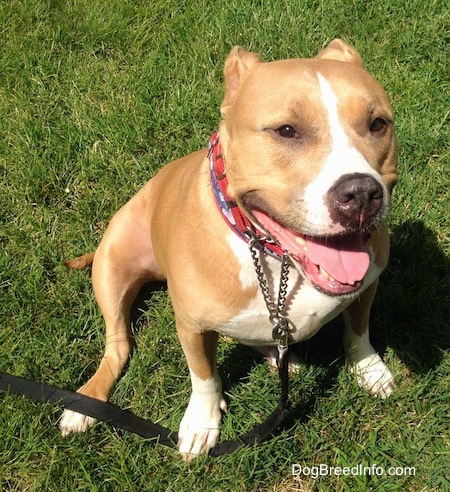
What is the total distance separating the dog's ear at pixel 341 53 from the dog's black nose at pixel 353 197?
30.1 inches

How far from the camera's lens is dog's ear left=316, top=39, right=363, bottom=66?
99.1 inches

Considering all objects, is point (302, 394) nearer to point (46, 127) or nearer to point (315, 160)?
point (315, 160)

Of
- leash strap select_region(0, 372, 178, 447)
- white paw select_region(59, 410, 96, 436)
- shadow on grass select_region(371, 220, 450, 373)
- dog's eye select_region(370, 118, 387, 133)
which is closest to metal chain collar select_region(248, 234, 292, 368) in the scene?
dog's eye select_region(370, 118, 387, 133)

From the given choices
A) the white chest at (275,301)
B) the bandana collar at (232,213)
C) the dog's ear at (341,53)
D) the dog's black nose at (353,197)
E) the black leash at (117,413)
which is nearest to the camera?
the dog's black nose at (353,197)

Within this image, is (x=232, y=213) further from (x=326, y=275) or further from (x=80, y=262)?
(x=80, y=262)

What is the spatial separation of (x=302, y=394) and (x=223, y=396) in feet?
1.27

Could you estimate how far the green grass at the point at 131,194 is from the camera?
2.96 m

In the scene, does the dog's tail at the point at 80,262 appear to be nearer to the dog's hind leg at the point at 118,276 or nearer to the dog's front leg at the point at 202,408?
the dog's hind leg at the point at 118,276

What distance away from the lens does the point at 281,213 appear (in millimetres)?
2053

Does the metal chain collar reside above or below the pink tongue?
below

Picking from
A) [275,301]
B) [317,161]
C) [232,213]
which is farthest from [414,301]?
[317,161]

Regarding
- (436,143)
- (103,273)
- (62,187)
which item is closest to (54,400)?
(103,273)

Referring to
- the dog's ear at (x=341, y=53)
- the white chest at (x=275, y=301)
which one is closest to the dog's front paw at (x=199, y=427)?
the white chest at (x=275, y=301)

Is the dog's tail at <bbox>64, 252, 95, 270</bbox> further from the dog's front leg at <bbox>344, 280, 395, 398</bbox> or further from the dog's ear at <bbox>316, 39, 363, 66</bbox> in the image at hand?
the dog's ear at <bbox>316, 39, 363, 66</bbox>
